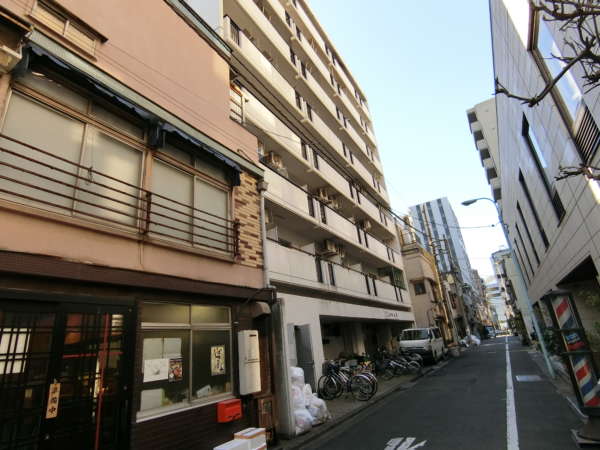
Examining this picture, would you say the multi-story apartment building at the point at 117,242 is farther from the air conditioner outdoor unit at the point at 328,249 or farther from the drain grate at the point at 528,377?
the drain grate at the point at 528,377

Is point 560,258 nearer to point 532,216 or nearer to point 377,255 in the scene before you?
point 532,216

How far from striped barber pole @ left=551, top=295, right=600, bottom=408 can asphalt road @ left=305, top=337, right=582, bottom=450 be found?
0.84 meters

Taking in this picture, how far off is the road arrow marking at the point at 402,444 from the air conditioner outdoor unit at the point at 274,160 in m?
10.6

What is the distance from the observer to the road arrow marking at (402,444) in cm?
599

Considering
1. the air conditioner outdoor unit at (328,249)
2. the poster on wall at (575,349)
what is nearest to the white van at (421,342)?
the air conditioner outdoor unit at (328,249)

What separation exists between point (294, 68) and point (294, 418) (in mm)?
16564

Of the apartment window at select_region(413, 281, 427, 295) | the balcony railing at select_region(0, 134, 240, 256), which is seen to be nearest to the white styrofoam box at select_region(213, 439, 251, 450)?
the balcony railing at select_region(0, 134, 240, 256)

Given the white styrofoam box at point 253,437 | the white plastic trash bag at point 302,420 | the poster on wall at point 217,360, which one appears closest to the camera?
the white styrofoam box at point 253,437

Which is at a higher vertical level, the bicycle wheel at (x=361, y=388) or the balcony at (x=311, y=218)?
the balcony at (x=311, y=218)

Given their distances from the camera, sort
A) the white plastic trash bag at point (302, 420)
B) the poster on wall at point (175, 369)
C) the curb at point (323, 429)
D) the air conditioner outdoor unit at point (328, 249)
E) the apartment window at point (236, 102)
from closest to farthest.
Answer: the poster on wall at point (175, 369) → the curb at point (323, 429) → the white plastic trash bag at point (302, 420) → the apartment window at point (236, 102) → the air conditioner outdoor unit at point (328, 249)

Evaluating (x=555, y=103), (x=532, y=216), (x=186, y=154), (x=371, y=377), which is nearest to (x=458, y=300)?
(x=532, y=216)

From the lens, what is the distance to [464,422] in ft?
23.8

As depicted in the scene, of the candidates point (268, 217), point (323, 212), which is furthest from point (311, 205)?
point (268, 217)

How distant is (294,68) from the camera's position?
17.6 metres
